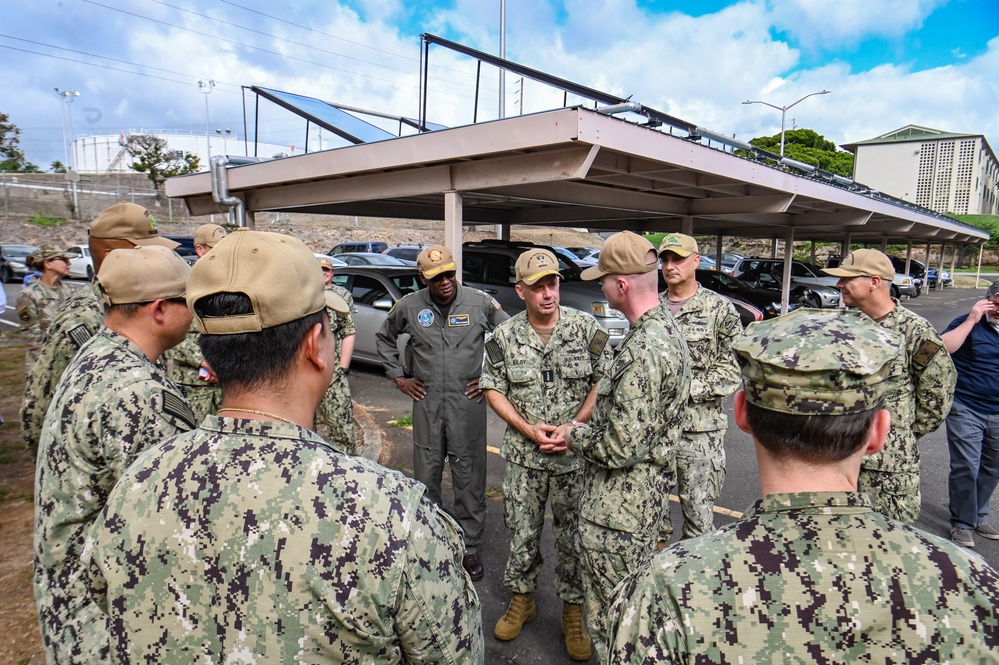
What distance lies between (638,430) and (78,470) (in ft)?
5.80

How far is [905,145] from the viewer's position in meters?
54.5

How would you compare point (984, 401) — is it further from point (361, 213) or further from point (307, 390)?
point (361, 213)

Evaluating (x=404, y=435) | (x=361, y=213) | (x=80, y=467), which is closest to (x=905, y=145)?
(x=361, y=213)

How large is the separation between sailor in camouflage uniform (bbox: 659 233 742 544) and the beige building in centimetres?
6174

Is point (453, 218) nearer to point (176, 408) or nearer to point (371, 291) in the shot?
point (371, 291)

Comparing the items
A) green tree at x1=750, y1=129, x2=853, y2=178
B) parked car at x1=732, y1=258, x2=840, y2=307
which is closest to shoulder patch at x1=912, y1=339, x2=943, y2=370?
parked car at x1=732, y1=258, x2=840, y2=307

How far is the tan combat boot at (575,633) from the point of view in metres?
2.71

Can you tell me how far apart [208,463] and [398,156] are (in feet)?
22.3

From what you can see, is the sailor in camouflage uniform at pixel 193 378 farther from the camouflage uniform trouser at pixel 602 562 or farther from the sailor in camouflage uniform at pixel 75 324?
the camouflage uniform trouser at pixel 602 562

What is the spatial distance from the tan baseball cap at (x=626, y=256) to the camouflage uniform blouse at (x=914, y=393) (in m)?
1.57

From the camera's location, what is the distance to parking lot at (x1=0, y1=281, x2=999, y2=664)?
286 centimetres

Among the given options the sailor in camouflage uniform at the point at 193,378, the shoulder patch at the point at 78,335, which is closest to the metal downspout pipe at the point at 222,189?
the sailor in camouflage uniform at the point at 193,378

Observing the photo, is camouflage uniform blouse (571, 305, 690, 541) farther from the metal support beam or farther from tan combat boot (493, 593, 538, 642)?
the metal support beam

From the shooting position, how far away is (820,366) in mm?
971
